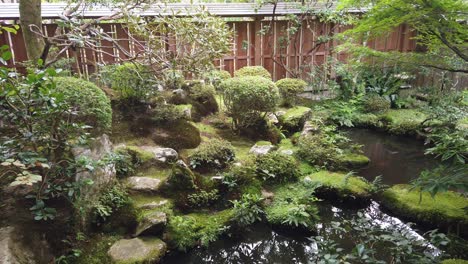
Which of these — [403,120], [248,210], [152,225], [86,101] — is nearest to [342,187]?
[248,210]

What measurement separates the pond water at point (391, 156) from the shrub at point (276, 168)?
5.31 feet

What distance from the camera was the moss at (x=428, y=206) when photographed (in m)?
4.74

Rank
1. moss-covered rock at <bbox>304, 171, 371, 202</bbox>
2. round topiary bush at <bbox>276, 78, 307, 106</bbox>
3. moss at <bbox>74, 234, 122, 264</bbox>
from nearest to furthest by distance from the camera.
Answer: moss at <bbox>74, 234, 122, 264</bbox>, moss-covered rock at <bbox>304, 171, 371, 202</bbox>, round topiary bush at <bbox>276, 78, 307, 106</bbox>

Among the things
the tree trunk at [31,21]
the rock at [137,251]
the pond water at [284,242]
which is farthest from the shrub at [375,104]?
the tree trunk at [31,21]

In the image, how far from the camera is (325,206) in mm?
5551

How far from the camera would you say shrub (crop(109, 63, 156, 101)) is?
6105mm

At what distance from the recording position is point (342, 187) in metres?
5.61

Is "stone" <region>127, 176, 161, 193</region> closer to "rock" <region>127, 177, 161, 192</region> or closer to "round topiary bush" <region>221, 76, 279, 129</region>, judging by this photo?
"rock" <region>127, 177, 161, 192</region>

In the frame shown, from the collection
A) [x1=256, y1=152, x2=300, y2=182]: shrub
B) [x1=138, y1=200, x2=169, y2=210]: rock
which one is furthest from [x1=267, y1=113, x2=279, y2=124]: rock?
[x1=138, y1=200, x2=169, y2=210]: rock

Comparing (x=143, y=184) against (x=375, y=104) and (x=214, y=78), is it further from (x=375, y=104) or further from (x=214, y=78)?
(x=375, y=104)

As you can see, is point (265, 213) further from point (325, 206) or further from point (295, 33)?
point (295, 33)

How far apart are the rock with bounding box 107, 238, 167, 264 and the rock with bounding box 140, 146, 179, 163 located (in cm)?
162

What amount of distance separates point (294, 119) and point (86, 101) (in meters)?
5.29

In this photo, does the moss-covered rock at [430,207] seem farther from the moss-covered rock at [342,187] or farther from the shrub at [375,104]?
the shrub at [375,104]
